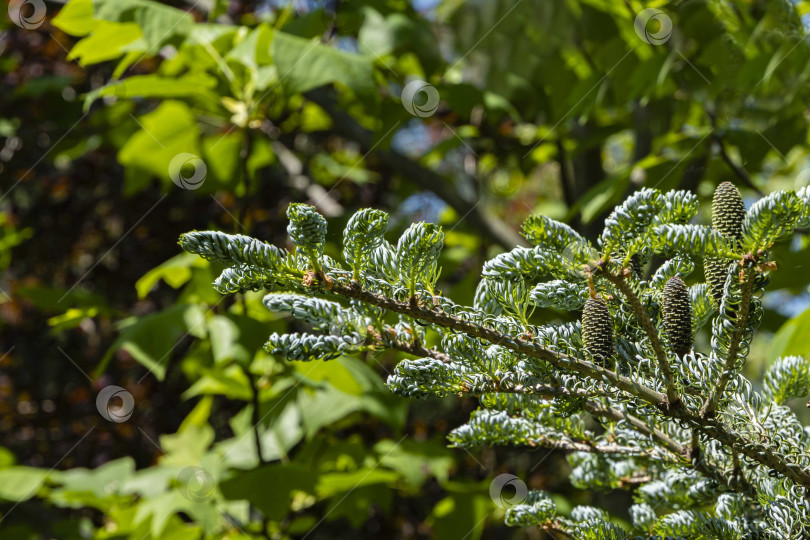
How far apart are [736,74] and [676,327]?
34.4 inches

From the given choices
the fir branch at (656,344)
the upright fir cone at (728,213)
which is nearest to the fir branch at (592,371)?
the fir branch at (656,344)

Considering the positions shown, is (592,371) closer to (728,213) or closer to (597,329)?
(597,329)

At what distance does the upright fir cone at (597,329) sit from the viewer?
51cm

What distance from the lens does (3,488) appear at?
153 centimetres

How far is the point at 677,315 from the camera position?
21.1 inches

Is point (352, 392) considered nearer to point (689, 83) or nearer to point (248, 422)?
point (248, 422)

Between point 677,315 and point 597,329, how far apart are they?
7 cm

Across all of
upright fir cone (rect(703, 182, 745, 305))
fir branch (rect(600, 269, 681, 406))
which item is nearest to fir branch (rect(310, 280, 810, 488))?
fir branch (rect(600, 269, 681, 406))

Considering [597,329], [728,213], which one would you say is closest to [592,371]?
[597,329]

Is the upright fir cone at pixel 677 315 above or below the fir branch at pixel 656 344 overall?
above

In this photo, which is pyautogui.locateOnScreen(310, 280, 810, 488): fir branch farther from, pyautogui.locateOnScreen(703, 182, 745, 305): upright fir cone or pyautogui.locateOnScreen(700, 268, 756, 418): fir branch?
pyautogui.locateOnScreen(703, 182, 745, 305): upright fir cone

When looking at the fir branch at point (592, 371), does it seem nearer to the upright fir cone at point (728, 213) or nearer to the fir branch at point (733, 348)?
the fir branch at point (733, 348)

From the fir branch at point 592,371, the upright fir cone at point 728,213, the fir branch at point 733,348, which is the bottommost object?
the fir branch at point 592,371

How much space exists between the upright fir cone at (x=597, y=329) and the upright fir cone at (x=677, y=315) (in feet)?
0.18
